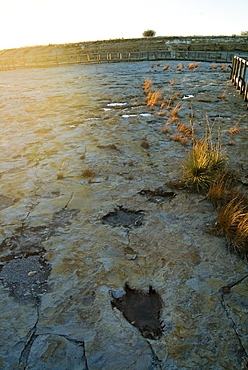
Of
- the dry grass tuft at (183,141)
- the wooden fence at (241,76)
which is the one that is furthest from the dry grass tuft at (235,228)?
the wooden fence at (241,76)

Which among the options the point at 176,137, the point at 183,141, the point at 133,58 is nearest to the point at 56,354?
the point at 183,141

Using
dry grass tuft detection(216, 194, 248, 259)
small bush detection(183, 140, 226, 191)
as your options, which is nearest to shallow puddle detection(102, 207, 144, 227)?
dry grass tuft detection(216, 194, 248, 259)

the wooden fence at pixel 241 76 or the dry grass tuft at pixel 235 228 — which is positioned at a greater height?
the wooden fence at pixel 241 76

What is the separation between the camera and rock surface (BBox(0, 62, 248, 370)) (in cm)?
197

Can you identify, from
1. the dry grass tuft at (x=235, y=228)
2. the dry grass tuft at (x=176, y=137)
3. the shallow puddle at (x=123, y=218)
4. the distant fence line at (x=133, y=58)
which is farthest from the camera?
the distant fence line at (x=133, y=58)

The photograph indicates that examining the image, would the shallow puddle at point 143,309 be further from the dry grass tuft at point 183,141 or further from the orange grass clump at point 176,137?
the orange grass clump at point 176,137

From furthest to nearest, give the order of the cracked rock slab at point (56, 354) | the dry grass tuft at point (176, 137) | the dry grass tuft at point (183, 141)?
the dry grass tuft at point (176, 137) → the dry grass tuft at point (183, 141) → the cracked rock slab at point (56, 354)

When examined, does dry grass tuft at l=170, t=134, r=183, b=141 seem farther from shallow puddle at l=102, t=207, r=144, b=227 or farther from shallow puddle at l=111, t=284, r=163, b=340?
shallow puddle at l=111, t=284, r=163, b=340

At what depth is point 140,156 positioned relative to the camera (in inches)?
208

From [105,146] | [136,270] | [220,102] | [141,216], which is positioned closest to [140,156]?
[105,146]

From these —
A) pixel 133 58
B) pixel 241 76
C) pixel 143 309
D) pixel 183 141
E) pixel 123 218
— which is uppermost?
pixel 133 58

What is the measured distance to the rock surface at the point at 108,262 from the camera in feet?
6.47

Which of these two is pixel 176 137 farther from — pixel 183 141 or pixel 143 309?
pixel 143 309

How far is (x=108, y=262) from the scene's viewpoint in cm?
273
